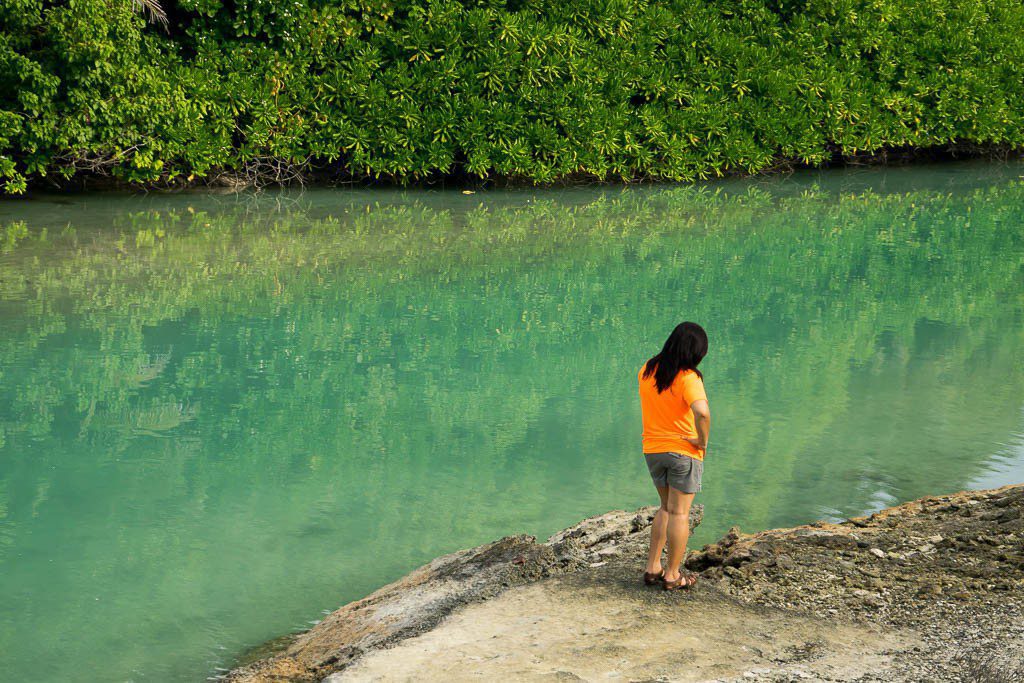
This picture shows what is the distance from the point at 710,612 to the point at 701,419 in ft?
2.52

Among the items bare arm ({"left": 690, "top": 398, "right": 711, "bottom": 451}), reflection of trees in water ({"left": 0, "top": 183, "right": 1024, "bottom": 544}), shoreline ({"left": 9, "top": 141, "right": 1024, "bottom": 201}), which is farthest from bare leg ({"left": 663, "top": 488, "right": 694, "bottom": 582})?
shoreline ({"left": 9, "top": 141, "right": 1024, "bottom": 201})

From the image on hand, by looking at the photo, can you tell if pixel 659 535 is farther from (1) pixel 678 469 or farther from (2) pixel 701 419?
(2) pixel 701 419

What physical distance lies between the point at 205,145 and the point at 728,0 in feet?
32.3

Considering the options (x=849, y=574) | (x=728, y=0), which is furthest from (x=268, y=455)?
(x=728, y=0)

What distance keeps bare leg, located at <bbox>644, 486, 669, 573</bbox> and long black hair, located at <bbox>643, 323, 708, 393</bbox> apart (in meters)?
0.46

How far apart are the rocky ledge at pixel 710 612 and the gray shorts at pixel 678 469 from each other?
0.47 metres

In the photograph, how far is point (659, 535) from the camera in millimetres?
4621

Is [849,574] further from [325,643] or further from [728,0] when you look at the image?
[728,0]

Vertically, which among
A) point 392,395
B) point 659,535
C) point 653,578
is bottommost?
point 392,395

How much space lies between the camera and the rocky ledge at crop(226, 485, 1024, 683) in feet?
13.2

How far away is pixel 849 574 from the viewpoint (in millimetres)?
4793

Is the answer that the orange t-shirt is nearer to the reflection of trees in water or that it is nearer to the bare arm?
the bare arm

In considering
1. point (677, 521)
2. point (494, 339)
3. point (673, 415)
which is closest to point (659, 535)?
Result: point (677, 521)

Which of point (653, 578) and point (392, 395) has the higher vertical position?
point (653, 578)
